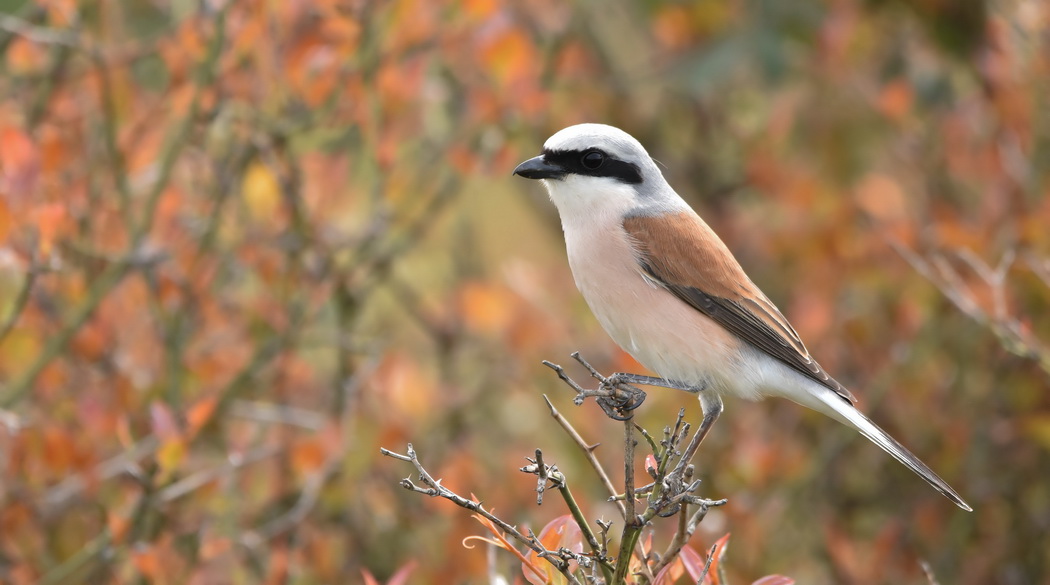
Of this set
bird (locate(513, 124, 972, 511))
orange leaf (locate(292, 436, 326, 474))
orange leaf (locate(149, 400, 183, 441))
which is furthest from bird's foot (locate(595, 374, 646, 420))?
orange leaf (locate(292, 436, 326, 474))

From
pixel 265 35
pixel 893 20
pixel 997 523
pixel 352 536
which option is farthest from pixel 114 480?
pixel 893 20

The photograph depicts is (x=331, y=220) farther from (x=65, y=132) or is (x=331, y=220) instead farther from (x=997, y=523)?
(x=997, y=523)

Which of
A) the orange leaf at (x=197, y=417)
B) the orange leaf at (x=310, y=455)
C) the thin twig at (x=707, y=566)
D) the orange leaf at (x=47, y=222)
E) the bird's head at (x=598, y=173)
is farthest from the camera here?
the orange leaf at (x=310, y=455)

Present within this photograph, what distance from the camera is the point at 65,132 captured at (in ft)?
11.4

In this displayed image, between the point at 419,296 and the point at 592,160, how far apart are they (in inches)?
81.0

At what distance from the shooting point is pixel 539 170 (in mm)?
2686

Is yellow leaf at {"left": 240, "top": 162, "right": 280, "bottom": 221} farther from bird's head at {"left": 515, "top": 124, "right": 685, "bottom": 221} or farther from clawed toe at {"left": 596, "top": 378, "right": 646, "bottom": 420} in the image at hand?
clawed toe at {"left": 596, "top": 378, "right": 646, "bottom": 420}

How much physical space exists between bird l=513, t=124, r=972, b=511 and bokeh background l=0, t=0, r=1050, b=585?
454 millimetres

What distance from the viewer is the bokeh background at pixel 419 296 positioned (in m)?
3.13

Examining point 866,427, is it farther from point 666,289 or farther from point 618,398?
point 618,398

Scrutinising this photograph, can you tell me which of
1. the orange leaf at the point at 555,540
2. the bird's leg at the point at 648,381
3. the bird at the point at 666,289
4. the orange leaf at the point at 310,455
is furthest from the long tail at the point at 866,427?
the orange leaf at the point at 310,455

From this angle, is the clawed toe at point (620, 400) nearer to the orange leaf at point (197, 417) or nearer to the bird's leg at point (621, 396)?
the bird's leg at point (621, 396)

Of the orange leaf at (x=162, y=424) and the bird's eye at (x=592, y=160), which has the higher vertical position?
the bird's eye at (x=592, y=160)

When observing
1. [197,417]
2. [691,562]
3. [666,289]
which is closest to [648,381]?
[666,289]
